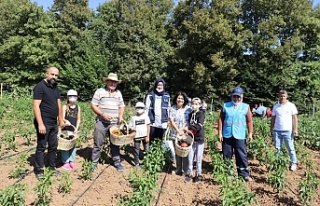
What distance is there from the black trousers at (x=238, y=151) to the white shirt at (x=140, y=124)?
1299mm

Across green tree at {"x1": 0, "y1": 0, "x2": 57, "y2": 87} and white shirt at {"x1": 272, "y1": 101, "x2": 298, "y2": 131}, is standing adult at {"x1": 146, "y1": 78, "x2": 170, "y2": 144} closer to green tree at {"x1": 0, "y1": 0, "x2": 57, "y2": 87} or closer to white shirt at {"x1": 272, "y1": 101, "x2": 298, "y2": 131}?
white shirt at {"x1": 272, "y1": 101, "x2": 298, "y2": 131}

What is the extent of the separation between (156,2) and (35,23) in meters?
9.97

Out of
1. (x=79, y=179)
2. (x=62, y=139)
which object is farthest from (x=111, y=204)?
(x=62, y=139)

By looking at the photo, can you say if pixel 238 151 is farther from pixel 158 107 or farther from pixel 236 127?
pixel 158 107

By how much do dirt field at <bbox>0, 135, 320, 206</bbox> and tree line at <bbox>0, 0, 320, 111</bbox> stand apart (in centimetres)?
1824

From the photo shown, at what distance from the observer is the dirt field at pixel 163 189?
4812 millimetres

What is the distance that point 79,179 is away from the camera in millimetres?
5574

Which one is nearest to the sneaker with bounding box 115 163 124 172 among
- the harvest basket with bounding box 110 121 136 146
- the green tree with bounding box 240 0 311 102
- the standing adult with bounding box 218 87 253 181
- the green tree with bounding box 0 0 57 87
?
the harvest basket with bounding box 110 121 136 146

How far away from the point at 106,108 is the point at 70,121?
72cm

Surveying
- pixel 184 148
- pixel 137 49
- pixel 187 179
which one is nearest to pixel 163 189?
pixel 187 179

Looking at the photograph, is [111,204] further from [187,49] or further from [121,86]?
[121,86]

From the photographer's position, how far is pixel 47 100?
17.0 ft

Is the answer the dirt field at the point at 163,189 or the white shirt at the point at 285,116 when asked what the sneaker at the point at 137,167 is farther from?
the white shirt at the point at 285,116

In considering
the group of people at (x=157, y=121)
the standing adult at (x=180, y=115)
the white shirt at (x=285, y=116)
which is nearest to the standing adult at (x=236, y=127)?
the group of people at (x=157, y=121)
